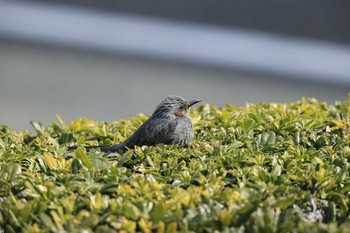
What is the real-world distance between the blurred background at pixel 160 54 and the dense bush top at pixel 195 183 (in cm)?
610

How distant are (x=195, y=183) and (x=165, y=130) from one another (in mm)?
1441

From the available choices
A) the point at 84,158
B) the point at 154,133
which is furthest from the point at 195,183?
the point at 154,133

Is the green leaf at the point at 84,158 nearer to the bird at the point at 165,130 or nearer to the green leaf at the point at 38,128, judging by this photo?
the bird at the point at 165,130

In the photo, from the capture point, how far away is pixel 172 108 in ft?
19.8

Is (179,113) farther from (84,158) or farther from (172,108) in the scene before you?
(84,158)

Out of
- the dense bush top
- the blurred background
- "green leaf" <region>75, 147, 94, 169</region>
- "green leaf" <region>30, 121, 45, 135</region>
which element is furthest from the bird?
the blurred background

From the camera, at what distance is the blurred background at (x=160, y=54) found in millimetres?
11703

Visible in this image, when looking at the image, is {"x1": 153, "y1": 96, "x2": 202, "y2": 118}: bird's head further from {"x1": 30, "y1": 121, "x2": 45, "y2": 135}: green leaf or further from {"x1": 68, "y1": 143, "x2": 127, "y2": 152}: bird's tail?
{"x1": 30, "y1": 121, "x2": 45, "y2": 135}: green leaf

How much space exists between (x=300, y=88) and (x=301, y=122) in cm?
647

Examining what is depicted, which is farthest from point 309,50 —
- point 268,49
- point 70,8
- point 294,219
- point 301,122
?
point 294,219

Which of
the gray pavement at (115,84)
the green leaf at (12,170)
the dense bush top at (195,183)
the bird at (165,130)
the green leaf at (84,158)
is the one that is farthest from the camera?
the gray pavement at (115,84)

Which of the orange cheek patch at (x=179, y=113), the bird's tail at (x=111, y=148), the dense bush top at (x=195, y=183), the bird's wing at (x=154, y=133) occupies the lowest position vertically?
the dense bush top at (x=195, y=183)

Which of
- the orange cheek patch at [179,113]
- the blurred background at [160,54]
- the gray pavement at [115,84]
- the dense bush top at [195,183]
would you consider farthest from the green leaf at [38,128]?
the gray pavement at [115,84]

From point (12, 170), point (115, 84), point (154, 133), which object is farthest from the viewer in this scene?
point (115, 84)
